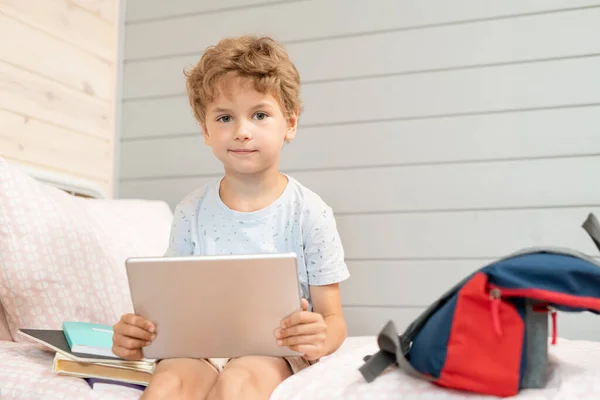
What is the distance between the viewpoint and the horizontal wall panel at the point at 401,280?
74.5 inches

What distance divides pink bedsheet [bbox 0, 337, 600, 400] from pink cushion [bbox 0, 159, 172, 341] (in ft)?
0.32

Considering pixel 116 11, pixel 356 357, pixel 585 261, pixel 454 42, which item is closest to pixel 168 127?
pixel 116 11

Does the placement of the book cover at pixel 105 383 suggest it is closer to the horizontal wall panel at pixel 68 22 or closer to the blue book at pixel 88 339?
the blue book at pixel 88 339

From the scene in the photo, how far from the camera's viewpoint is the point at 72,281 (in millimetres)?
1408

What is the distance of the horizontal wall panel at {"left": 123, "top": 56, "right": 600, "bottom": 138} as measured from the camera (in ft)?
6.00

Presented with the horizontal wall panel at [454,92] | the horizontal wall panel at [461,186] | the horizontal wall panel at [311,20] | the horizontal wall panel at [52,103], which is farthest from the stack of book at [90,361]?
the horizontal wall panel at [311,20]

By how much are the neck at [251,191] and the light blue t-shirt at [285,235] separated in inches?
0.7

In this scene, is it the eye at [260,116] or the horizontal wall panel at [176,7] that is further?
the horizontal wall panel at [176,7]

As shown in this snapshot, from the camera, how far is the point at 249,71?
122cm

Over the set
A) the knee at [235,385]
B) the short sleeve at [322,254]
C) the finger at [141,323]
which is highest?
the short sleeve at [322,254]

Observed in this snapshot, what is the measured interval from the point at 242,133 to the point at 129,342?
1.31ft

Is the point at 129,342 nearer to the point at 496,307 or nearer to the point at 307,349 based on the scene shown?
the point at 307,349

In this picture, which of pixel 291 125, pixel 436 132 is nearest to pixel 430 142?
pixel 436 132

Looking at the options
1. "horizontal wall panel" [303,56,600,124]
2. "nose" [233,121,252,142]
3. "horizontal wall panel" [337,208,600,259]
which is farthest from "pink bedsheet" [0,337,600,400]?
"horizontal wall panel" [303,56,600,124]
